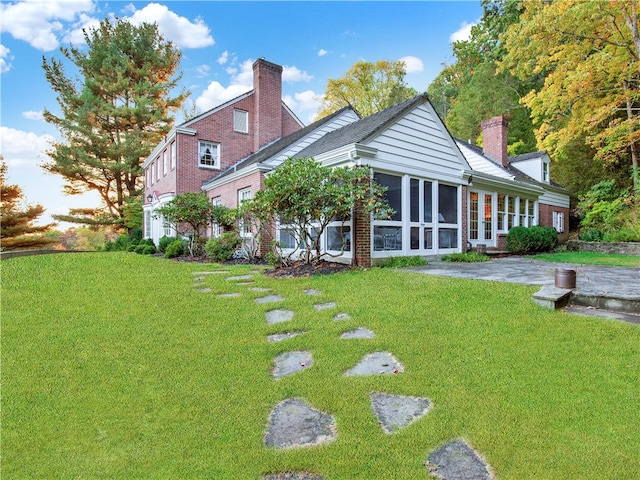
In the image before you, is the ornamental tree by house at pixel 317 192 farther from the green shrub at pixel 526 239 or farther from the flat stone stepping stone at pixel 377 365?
the green shrub at pixel 526 239

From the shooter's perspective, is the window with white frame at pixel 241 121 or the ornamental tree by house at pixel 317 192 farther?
the window with white frame at pixel 241 121

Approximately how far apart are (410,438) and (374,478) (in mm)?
413

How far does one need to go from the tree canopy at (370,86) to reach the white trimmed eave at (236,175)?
19283 millimetres

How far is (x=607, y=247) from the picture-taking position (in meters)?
13.8

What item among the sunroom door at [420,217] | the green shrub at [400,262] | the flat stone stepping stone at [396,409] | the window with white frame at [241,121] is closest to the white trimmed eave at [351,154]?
the sunroom door at [420,217]

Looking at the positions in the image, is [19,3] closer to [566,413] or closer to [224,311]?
[224,311]

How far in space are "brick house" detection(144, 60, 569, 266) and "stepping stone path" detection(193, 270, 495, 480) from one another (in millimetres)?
4699

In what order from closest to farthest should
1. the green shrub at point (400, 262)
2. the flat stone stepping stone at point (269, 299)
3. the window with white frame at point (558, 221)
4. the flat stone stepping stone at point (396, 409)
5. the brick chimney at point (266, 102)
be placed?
the flat stone stepping stone at point (396, 409), the flat stone stepping stone at point (269, 299), the green shrub at point (400, 262), the brick chimney at point (266, 102), the window with white frame at point (558, 221)

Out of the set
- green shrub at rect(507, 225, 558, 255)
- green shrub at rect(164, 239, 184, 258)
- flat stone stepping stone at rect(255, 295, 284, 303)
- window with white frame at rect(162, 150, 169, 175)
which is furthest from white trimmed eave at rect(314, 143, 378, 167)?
window with white frame at rect(162, 150, 169, 175)

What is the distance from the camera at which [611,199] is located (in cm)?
1719

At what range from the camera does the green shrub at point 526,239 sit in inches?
506

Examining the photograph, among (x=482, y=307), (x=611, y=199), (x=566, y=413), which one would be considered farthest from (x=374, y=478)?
(x=611, y=199)

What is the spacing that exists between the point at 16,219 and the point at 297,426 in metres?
27.4

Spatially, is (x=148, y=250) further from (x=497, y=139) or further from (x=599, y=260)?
(x=497, y=139)
